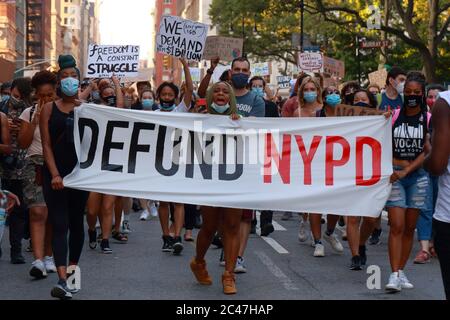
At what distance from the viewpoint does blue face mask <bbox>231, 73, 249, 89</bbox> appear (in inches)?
350

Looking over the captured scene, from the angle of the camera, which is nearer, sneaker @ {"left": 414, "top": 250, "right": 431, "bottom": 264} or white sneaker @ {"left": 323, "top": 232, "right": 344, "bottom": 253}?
sneaker @ {"left": 414, "top": 250, "right": 431, "bottom": 264}

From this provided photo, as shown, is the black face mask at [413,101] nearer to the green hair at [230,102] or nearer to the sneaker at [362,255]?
the green hair at [230,102]

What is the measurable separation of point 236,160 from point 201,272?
3.48ft

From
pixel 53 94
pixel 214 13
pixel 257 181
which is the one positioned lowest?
pixel 257 181

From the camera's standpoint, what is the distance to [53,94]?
27.8ft

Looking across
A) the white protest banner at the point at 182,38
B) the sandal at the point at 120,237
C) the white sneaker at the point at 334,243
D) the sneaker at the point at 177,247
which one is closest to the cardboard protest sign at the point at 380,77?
the white protest banner at the point at 182,38

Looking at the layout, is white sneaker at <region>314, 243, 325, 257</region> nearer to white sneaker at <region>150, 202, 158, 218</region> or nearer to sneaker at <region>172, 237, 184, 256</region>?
sneaker at <region>172, 237, 184, 256</region>

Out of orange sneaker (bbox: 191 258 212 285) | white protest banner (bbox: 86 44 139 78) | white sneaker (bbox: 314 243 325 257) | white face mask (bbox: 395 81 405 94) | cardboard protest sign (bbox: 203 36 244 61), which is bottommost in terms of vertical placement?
white sneaker (bbox: 314 243 325 257)

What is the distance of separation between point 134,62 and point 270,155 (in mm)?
7071

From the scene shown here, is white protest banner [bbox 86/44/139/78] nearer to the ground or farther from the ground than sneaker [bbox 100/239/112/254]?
farther from the ground

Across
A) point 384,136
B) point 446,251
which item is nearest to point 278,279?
point 384,136

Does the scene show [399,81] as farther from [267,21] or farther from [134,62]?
[267,21]

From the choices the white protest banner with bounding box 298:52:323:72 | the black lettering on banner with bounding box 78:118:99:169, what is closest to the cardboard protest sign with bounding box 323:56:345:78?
the white protest banner with bounding box 298:52:323:72

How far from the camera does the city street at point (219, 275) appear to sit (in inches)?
315
